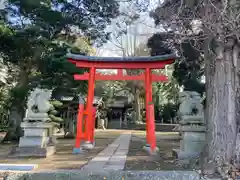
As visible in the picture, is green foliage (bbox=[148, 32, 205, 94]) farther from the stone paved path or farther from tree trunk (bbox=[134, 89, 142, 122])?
tree trunk (bbox=[134, 89, 142, 122])

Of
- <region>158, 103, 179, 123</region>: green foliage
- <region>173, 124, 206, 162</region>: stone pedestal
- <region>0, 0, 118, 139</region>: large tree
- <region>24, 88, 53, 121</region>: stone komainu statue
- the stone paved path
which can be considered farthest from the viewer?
<region>158, 103, 179, 123</region>: green foliage

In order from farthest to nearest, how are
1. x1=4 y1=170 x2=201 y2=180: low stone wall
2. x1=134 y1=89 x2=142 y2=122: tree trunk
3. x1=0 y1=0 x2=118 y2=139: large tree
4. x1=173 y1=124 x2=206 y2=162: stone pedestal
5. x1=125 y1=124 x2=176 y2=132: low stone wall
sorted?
x1=134 y1=89 x2=142 y2=122: tree trunk
x1=125 y1=124 x2=176 y2=132: low stone wall
x1=0 y1=0 x2=118 y2=139: large tree
x1=173 y1=124 x2=206 y2=162: stone pedestal
x1=4 y1=170 x2=201 y2=180: low stone wall

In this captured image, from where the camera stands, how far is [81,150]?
29.5 feet

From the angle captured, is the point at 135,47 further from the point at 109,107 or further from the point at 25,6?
the point at 25,6

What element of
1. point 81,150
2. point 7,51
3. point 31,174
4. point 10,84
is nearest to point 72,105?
point 10,84

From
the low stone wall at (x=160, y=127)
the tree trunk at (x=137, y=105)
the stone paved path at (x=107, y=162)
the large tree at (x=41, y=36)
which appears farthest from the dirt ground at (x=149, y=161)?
the tree trunk at (x=137, y=105)

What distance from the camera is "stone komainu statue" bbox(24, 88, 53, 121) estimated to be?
27.2 feet

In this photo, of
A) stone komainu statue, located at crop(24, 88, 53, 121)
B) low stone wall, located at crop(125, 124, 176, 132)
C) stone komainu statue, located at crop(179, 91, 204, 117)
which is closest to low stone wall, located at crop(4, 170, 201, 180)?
stone komainu statue, located at crop(179, 91, 204, 117)

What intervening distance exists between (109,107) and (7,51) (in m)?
21.1

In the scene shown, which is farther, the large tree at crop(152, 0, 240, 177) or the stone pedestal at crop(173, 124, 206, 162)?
the stone pedestal at crop(173, 124, 206, 162)

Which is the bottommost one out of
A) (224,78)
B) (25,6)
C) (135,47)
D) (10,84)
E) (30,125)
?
(30,125)

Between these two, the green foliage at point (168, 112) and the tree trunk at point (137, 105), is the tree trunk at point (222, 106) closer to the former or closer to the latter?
the tree trunk at point (137, 105)

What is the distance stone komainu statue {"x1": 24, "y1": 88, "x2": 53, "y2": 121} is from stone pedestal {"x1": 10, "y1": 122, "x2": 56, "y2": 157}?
0.69ft

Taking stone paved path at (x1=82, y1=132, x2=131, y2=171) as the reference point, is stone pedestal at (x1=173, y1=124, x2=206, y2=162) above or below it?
above
